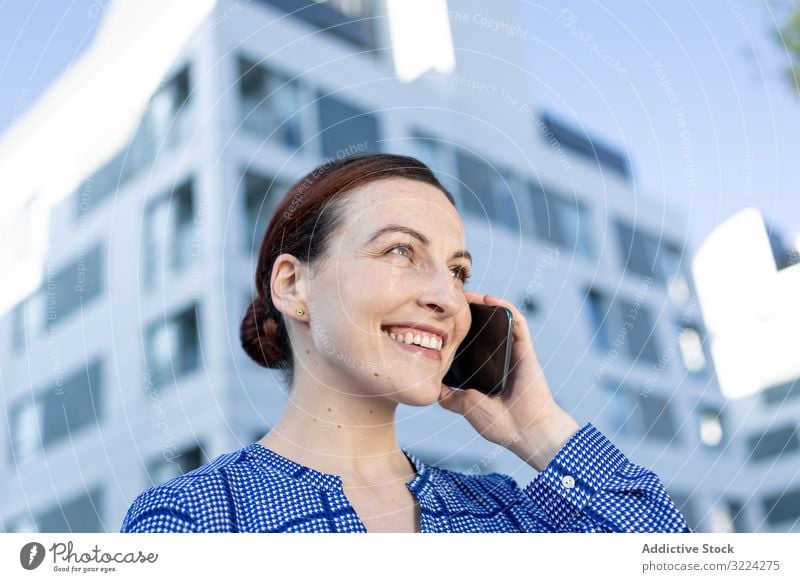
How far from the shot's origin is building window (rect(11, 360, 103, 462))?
4.35 ft

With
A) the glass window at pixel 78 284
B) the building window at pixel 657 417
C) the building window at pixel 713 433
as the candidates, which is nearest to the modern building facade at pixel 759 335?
the building window at pixel 713 433

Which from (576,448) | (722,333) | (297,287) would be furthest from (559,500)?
(722,333)

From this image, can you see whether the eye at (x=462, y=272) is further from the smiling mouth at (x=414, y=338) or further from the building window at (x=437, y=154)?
the building window at (x=437, y=154)

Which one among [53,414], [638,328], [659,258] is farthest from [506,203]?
[638,328]

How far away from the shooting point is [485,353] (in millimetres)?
1214

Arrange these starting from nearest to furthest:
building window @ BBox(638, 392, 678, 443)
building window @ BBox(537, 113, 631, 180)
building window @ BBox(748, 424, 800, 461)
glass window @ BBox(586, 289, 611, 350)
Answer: building window @ BBox(537, 113, 631, 180), building window @ BBox(748, 424, 800, 461), glass window @ BBox(586, 289, 611, 350), building window @ BBox(638, 392, 678, 443)

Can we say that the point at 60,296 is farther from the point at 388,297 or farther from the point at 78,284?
the point at 388,297

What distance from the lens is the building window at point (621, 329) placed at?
2.22 m

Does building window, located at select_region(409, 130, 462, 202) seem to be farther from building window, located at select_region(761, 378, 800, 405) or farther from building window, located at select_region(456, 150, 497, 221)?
building window, located at select_region(761, 378, 800, 405)

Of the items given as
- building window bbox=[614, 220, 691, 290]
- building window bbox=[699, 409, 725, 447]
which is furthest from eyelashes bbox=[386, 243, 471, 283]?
building window bbox=[699, 409, 725, 447]

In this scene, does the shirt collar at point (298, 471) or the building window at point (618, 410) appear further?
Answer: the building window at point (618, 410)

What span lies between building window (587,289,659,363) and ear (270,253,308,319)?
0.81 meters

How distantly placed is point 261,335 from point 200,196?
14.3 inches
